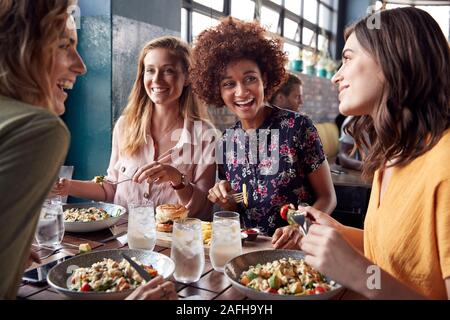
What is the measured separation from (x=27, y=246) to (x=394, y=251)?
0.85m

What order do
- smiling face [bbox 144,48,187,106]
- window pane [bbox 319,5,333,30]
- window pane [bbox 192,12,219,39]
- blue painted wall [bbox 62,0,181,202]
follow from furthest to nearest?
window pane [bbox 319,5,333,30] → window pane [bbox 192,12,219,39] → blue painted wall [bbox 62,0,181,202] → smiling face [bbox 144,48,187,106]

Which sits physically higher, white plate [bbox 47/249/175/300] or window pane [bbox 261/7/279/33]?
Result: window pane [bbox 261/7/279/33]

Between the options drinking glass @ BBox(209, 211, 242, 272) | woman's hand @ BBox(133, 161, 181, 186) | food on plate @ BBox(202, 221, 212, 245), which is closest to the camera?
drinking glass @ BBox(209, 211, 242, 272)

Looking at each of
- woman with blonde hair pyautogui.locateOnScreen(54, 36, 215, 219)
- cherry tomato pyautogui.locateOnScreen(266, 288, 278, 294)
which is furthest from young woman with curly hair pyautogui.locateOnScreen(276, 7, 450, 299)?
woman with blonde hair pyautogui.locateOnScreen(54, 36, 215, 219)

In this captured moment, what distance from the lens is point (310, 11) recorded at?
7.28m

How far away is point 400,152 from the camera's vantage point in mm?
1151

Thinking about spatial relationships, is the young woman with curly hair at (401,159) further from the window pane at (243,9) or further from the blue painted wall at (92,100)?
the window pane at (243,9)

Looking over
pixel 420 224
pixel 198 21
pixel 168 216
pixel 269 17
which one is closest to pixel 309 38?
pixel 269 17

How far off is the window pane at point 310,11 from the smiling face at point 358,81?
244 inches

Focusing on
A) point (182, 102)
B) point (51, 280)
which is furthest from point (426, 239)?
point (182, 102)

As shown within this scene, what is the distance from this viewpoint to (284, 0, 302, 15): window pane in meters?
6.28

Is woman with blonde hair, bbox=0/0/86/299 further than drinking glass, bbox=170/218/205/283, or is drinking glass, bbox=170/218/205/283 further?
drinking glass, bbox=170/218/205/283

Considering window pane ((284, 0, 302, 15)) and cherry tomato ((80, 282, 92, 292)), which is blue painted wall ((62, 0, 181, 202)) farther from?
window pane ((284, 0, 302, 15))

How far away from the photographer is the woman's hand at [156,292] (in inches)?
35.7
